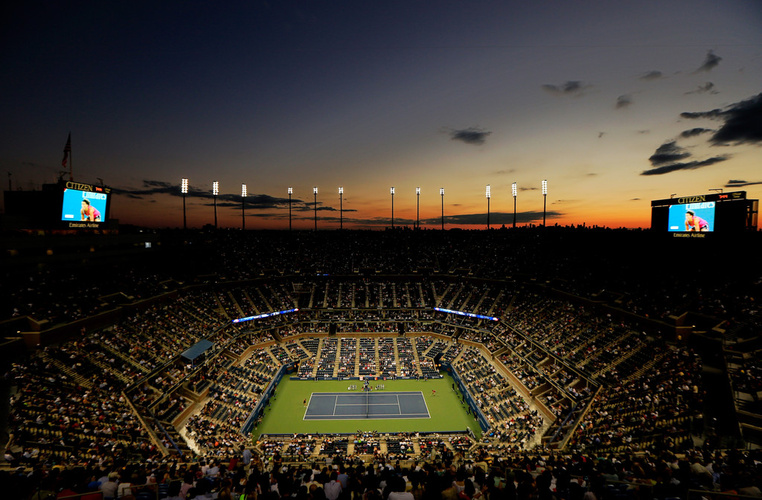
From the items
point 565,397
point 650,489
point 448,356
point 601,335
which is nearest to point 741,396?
point 565,397

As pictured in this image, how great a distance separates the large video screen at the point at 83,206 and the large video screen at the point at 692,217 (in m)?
57.2

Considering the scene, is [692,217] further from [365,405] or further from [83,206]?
[83,206]

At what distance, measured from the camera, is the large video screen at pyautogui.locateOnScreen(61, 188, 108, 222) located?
30.7 metres

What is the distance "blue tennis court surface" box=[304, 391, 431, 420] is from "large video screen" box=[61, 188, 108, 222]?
28.9m

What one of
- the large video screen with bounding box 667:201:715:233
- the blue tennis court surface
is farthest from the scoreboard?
the blue tennis court surface

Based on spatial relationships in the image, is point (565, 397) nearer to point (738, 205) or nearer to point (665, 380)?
point (665, 380)

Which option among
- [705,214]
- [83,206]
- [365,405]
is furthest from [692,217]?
[83,206]

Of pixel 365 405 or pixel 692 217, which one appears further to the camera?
pixel 365 405

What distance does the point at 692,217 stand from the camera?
30.6 metres

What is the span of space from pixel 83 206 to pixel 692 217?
190 feet

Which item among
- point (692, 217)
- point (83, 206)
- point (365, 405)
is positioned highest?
point (83, 206)

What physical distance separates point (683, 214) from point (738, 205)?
3778 millimetres

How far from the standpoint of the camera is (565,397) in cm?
2747

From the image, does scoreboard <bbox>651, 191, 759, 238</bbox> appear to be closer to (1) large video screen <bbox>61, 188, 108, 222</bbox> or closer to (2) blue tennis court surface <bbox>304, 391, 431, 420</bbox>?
(2) blue tennis court surface <bbox>304, 391, 431, 420</bbox>
